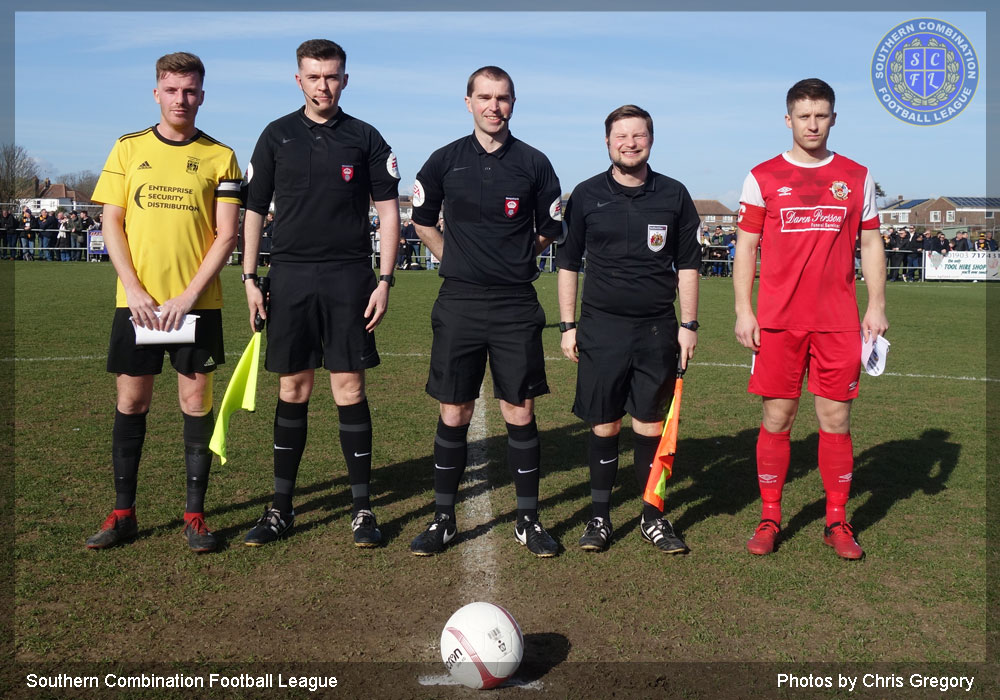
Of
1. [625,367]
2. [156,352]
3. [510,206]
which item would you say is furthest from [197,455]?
[625,367]

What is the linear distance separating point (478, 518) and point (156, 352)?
1989 millimetres

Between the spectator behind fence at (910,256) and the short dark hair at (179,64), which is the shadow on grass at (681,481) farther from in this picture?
the spectator behind fence at (910,256)

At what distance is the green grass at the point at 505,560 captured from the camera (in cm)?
351

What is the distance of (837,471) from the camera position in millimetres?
4594

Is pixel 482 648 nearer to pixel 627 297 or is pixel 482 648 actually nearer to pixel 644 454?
pixel 644 454

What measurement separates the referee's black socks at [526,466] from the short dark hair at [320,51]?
2.10m

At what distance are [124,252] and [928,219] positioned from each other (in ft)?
388

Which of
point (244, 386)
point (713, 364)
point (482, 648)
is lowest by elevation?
point (482, 648)

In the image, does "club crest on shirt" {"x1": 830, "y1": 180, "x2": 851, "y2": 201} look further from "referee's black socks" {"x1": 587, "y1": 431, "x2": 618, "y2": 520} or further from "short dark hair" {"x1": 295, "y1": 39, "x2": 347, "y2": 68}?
"short dark hair" {"x1": 295, "y1": 39, "x2": 347, "y2": 68}

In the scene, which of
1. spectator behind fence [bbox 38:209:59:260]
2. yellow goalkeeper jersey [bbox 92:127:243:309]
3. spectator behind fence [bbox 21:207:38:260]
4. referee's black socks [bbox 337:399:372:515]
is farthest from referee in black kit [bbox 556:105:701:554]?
spectator behind fence [bbox 38:209:59:260]

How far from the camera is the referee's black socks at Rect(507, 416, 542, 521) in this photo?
15.0 feet

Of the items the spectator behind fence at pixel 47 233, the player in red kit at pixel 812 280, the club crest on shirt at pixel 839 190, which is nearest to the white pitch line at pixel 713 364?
the player in red kit at pixel 812 280

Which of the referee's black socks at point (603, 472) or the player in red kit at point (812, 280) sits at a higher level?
the player in red kit at point (812, 280)

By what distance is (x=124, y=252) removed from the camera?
4301 millimetres
